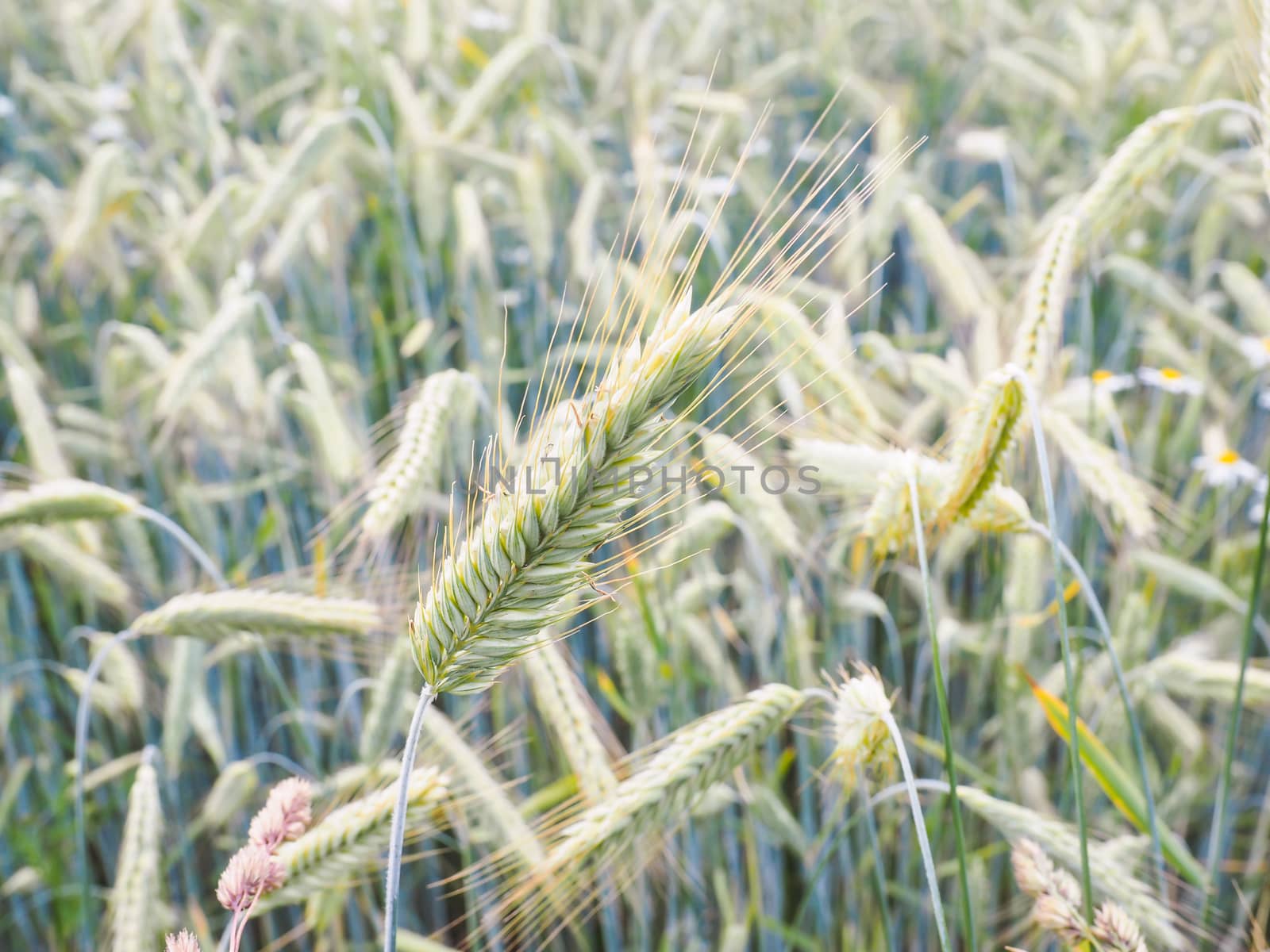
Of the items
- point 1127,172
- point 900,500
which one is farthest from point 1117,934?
point 1127,172

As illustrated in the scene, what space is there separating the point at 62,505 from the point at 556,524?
0.81m

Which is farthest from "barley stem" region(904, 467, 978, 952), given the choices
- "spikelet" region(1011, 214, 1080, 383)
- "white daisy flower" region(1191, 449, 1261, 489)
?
"white daisy flower" region(1191, 449, 1261, 489)

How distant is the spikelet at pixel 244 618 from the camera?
101 cm

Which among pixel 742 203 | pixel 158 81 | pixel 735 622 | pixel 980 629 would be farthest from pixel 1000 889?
pixel 158 81

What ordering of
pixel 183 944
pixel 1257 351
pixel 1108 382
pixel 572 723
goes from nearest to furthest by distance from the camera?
pixel 183 944, pixel 572 723, pixel 1108 382, pixel 1257 351

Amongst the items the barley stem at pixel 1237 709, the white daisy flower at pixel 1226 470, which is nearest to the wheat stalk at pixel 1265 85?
the barley stem at pixel 1237 709

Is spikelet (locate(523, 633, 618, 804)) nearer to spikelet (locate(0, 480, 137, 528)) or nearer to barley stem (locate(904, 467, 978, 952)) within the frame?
barley stem (locate(904, 467, 978, 952))

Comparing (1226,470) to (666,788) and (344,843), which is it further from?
(344,843)

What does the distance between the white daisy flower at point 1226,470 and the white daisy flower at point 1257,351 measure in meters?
0.19

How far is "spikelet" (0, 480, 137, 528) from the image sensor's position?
3.63 feet

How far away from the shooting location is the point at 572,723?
1.06 meters

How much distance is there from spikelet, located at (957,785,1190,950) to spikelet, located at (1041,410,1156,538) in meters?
0.37

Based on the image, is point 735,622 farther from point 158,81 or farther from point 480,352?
point 158,81

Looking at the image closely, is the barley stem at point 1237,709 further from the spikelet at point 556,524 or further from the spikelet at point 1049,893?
the spikelet at point 556,524
